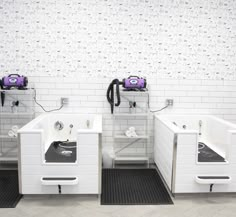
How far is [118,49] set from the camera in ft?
13.2

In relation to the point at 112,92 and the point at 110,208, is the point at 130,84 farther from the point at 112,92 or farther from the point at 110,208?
the point at 110,208

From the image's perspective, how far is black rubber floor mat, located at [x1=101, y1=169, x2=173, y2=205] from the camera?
299 centimetres

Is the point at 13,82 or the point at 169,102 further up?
the point at 13,82

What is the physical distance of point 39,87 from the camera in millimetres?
4035

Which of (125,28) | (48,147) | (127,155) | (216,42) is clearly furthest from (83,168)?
(216,42)

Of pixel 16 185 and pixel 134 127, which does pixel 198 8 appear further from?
pixel 16 185

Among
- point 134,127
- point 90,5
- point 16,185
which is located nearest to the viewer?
point 16,185

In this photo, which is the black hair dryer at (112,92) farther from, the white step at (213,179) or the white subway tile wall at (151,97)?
the white step at (213,179)

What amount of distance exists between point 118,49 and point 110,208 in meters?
2.33

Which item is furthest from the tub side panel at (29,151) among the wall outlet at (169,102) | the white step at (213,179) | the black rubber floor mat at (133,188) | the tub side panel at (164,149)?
the wall outlet at (169,102)

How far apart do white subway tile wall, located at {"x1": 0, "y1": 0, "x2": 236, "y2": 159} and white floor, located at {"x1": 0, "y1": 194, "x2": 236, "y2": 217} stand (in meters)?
1.45

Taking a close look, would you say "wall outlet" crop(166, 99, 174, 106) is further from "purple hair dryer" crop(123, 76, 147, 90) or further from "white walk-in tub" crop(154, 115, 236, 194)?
"white walk-in tub" crop(154, 115, 236, 194)

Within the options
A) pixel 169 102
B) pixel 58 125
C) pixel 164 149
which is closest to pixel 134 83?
pixel 169 102

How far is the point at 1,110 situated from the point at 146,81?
7.55 feet
